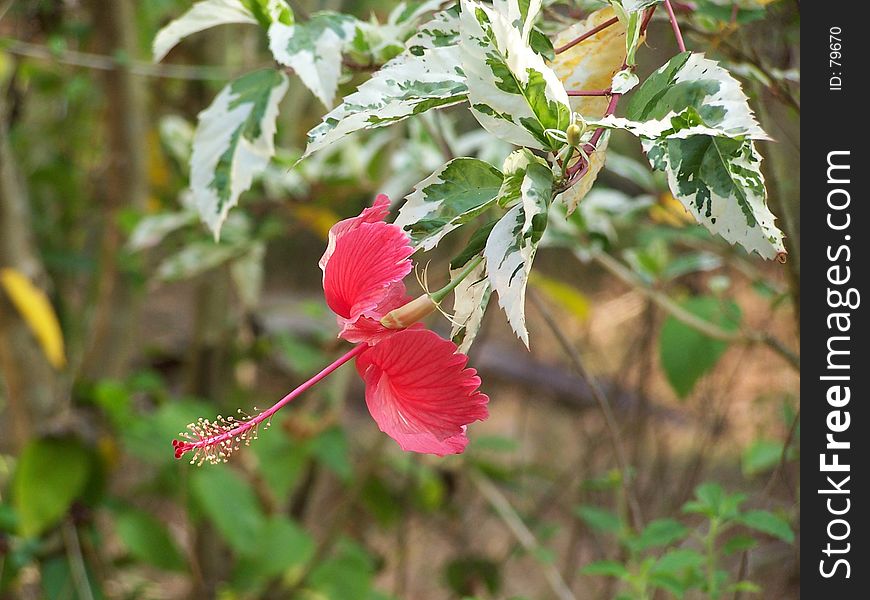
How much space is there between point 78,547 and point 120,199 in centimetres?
42

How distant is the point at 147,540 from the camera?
1.03 m

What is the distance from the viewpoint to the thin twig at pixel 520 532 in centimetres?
81

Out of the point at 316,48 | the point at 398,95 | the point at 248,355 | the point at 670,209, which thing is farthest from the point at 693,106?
the point at 248,355

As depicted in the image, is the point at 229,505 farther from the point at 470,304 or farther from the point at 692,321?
the point at 470,304

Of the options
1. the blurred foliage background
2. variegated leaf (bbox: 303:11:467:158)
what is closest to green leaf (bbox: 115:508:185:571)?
the blurred foliage background

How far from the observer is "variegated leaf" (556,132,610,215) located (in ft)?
1.01

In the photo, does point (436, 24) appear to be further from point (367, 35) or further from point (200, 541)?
point (200, 541)

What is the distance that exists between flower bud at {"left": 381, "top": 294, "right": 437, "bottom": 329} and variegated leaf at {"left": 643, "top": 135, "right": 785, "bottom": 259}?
9cm

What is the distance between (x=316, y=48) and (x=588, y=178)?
0.18m

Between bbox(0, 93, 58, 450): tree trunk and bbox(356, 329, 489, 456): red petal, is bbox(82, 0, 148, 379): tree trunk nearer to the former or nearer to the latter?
bbox(0, 93, 58, 450): tree trunk

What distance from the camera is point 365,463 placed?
1061mm

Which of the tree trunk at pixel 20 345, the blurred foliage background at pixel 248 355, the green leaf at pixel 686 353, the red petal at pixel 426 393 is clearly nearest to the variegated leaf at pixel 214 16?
the blurred foliage background at pixel 248 355

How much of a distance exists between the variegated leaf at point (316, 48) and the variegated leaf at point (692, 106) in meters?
0.17

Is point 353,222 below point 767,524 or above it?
above
